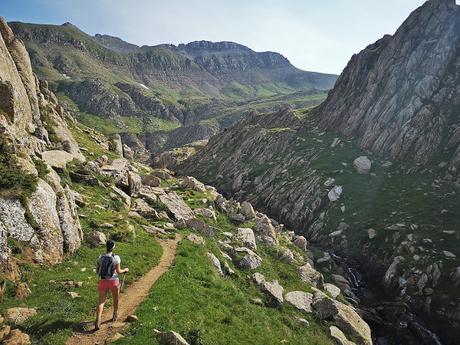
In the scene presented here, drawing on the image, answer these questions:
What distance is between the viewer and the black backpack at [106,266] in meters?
20.0

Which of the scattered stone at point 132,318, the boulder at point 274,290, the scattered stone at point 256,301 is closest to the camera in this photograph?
the scattered stone at point 132,318

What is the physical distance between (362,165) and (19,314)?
75.3 metres

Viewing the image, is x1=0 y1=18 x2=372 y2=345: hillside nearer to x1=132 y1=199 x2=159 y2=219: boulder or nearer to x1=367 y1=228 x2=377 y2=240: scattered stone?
x1=132 y1=199 x2=159 y2=219: boulder

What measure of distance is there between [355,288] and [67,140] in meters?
46.9

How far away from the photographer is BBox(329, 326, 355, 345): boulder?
30750 mm

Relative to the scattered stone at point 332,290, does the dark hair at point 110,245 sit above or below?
above

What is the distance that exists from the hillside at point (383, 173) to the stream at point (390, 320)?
5.8 inches

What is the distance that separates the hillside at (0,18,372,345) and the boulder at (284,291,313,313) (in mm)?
144

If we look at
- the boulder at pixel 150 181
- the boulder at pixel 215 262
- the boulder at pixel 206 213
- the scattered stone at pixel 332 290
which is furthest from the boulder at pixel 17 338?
the boulder at pixel 150 181

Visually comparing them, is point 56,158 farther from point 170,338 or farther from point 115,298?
point 170,338

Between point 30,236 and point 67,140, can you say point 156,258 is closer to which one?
point 30,236

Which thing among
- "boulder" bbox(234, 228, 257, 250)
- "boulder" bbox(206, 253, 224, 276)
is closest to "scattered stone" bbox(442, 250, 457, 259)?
"boulder" bbox(234, 228, 257, 250)

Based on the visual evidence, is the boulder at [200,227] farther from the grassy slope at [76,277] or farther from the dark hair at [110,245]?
the dark hair at [110,245]

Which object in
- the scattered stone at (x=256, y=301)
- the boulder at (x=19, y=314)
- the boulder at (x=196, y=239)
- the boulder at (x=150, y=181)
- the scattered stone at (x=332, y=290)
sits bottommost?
the scattered stone at (x=332, y=290)
